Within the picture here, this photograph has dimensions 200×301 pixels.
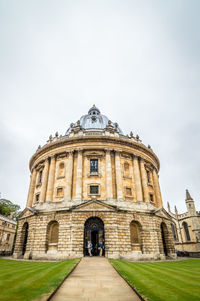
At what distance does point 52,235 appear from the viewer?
2450cm

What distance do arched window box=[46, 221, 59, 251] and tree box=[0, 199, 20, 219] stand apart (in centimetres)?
3975

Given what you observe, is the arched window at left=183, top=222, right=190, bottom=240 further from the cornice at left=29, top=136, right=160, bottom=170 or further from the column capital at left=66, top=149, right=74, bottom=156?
the column capital at left=66, top=149, right=74, bottom=156

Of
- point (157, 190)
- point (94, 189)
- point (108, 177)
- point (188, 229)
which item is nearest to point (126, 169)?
point (108, 177)

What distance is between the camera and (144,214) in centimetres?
2566

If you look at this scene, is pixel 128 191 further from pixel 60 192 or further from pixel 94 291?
pixel 94 291

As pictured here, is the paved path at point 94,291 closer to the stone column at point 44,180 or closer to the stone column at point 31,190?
the stone column at point 44,180

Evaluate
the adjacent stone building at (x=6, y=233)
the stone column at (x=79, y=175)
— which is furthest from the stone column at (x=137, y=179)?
the adjacent stone building at (x=6, y=233)

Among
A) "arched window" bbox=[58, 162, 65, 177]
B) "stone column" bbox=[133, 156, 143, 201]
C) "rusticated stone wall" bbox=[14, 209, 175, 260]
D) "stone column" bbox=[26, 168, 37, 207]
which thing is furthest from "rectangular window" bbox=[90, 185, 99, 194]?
"stone column" bbox=[26, 168, 37, 207]

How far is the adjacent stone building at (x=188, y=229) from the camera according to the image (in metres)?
46.4

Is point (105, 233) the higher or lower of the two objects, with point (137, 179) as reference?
lower

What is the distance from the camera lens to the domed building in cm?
2252

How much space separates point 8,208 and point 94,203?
45.5 meters

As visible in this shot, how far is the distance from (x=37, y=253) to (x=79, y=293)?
19.9 m

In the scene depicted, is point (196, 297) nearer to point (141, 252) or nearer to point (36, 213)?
point (141, 252)
